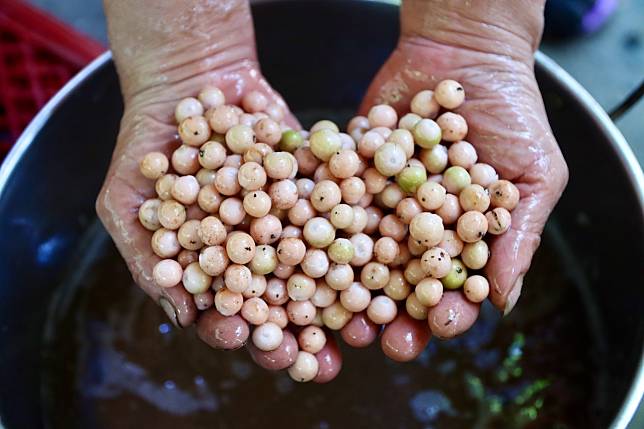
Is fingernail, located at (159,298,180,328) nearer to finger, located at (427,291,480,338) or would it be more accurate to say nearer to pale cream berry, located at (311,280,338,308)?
pale cream berry, located at (311,280,338,308)

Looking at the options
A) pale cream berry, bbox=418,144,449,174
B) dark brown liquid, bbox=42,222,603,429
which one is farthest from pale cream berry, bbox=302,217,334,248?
dark brown liquid, bbox=42,222,603,429

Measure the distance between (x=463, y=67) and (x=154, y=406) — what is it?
0.87 m

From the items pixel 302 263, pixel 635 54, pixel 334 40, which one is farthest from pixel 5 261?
pixel 635 54

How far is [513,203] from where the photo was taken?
103 centimetres

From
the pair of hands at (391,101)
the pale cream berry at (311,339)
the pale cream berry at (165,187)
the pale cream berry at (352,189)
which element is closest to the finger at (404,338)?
the pair of hands at (391,101)

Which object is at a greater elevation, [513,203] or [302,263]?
[513,203]

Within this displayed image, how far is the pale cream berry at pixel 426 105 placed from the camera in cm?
112

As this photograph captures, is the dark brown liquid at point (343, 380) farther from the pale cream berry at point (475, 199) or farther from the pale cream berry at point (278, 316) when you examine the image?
the pale cream berry at point (475, 199)

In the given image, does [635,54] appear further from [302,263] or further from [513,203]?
[302,263]

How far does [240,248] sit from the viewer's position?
982mm

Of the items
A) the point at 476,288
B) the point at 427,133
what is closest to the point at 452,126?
the point at 427,133

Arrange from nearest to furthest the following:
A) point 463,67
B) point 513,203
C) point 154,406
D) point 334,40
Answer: point 513,203 < point 463,67 < point 154,406 < point 334,40

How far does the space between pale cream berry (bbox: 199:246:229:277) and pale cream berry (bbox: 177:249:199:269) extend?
0.05 m

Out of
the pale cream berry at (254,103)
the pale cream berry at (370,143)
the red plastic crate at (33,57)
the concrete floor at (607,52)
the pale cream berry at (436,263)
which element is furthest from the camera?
the concrete floor at (607,52)
